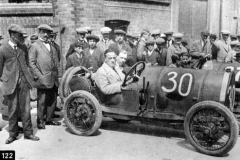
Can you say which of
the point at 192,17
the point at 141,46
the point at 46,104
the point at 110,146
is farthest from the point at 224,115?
the point at 192,17

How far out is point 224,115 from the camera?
Answer: 4863 mm

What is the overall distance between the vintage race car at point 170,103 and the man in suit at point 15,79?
0.80 meters

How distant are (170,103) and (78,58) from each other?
2648 mm

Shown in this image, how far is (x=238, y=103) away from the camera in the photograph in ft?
21.0

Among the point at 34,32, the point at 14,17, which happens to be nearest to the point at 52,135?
the point at 34,32

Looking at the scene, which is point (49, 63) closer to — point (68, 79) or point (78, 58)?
point (68, 79)

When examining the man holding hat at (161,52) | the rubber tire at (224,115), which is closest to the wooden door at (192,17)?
the man holding hat at (161,52)

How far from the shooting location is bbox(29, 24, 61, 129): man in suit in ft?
21.5

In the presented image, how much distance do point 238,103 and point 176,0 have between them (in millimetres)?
8073

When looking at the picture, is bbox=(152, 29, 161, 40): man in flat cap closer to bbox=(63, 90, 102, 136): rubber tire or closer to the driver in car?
the driver in car

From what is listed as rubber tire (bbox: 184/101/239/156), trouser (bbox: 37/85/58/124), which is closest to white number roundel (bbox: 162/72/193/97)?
rubber tire (bbox: 184/101/239/156)

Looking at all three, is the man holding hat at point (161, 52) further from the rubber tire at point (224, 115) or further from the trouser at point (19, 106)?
the trouser at point (19, 106)

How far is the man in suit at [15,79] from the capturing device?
18.2 feet

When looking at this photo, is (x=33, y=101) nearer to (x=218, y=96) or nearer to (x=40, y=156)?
(x=40, y=156)
